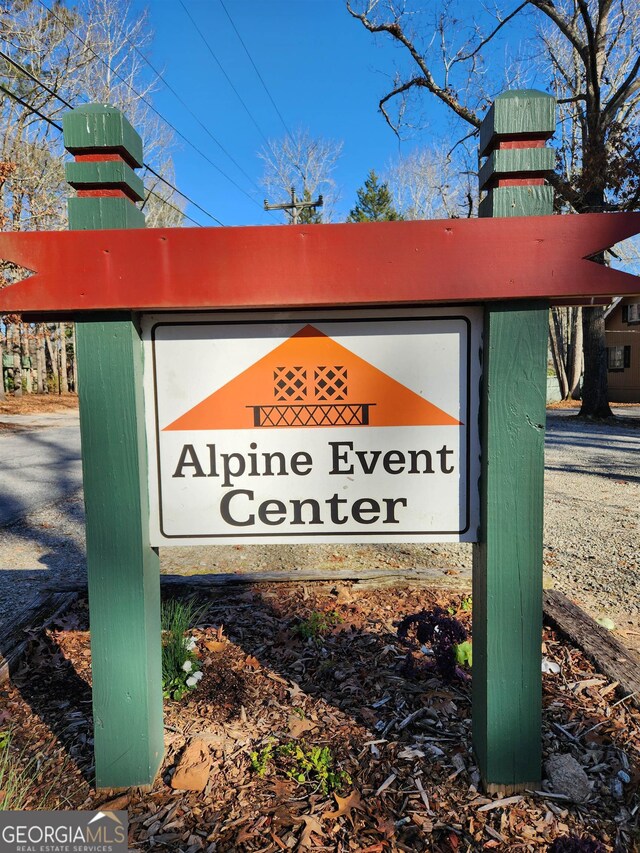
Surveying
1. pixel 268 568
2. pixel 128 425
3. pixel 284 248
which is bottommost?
pixel 268 568

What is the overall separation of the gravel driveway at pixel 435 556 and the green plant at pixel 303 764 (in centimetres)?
153

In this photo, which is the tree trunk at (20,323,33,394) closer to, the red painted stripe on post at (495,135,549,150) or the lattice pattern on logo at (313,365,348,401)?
the lattice pattern on logo at (313,365,348,401)

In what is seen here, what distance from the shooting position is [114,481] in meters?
1.61

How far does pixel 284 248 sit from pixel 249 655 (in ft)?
5.98

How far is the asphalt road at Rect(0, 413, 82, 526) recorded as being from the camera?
6293mm

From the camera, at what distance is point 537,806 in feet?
5.13

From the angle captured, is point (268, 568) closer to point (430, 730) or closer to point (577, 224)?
point (430, 730)

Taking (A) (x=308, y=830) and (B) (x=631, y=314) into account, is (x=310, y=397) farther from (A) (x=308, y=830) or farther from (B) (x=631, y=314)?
(B) (x=631, y=314)

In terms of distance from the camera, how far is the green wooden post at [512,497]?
1.52m

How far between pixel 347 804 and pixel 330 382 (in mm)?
1276

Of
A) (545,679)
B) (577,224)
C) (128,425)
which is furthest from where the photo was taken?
(545,679)

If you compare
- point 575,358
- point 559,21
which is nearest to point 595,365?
point 559,21

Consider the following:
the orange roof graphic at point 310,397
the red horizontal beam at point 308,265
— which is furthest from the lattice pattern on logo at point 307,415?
the red horizontal beam at point 308,265

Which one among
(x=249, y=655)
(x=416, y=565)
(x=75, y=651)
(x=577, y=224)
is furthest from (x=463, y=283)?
(x=416, y=565)
